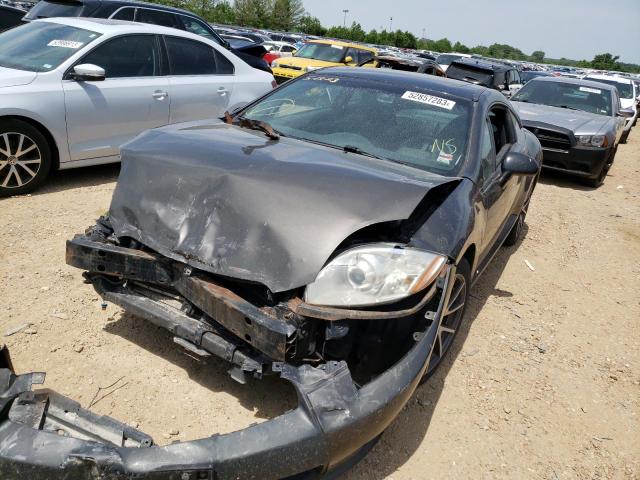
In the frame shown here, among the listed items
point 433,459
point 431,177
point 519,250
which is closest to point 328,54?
point 519,250

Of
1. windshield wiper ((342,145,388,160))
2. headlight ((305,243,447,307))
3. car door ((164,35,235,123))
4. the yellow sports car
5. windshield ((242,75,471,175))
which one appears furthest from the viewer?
the yellow sports car

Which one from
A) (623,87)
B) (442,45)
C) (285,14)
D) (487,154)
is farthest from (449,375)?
(442,45)

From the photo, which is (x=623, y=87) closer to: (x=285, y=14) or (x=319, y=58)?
(x=319, y=58)

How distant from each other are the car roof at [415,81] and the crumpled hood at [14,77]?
2.79m

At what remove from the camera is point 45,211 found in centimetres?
462

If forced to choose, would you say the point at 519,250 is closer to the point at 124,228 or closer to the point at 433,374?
the point at 433,374

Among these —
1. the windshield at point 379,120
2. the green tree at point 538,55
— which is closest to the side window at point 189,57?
the windshield at point 379,120

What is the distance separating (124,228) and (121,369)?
2.52ft

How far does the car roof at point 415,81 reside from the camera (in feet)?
12.0

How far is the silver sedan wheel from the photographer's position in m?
4.66

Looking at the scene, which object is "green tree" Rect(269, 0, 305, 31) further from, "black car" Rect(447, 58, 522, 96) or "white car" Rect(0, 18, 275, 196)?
"white car" Rect(0, 18, 275, 196)

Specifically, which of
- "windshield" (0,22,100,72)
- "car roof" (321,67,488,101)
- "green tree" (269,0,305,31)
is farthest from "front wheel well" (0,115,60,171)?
"green tree" (269,0,305,31)

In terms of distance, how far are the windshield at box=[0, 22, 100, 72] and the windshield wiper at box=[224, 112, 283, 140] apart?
2.43 m

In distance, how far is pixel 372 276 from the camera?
2.22 meters
